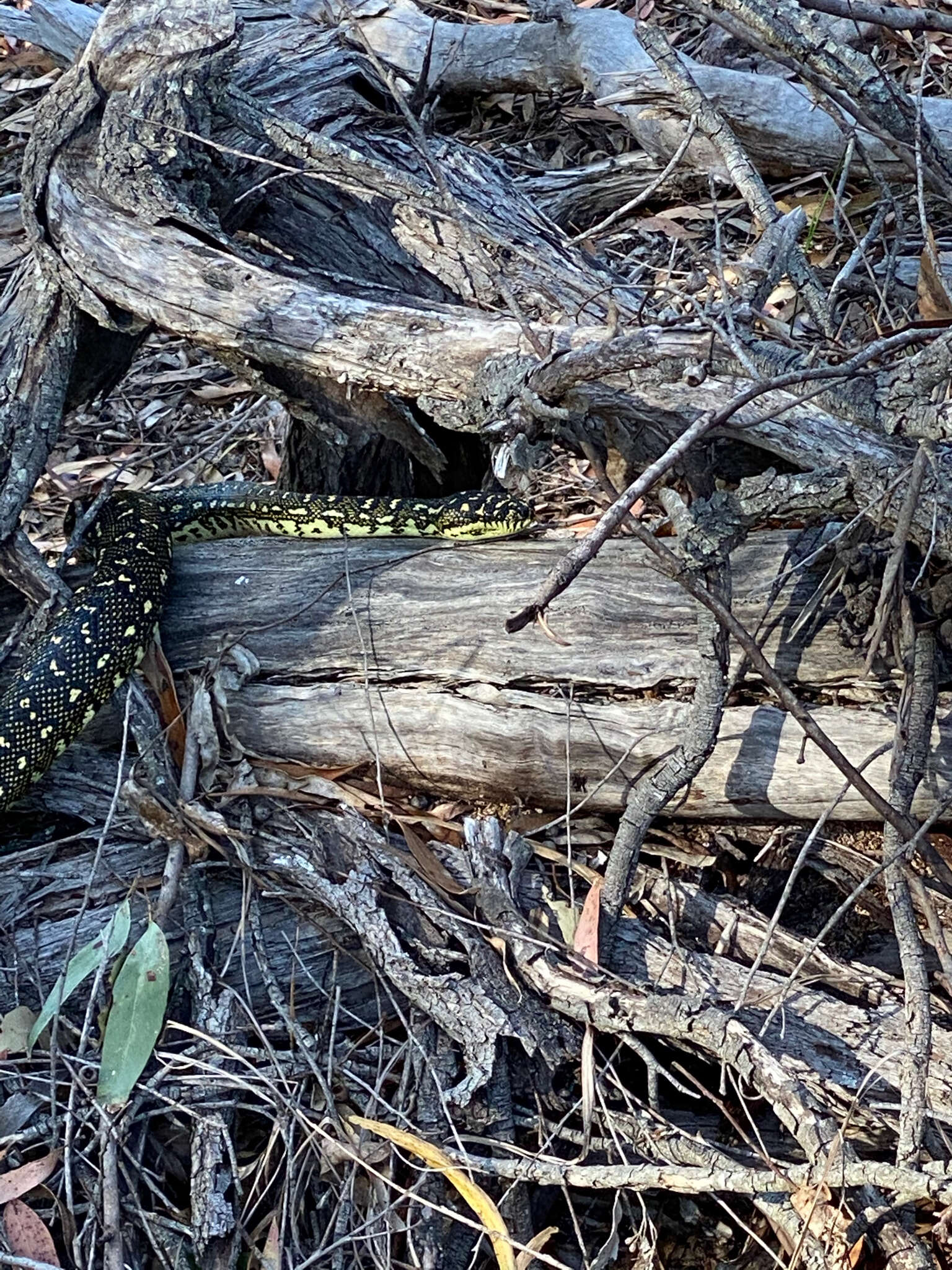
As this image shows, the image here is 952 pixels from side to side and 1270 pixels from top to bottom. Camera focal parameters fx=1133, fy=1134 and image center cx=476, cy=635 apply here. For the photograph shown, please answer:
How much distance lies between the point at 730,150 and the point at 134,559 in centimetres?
261

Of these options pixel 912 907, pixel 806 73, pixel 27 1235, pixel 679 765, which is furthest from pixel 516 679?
pixel 27 1235

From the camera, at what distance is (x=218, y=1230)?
123 inches

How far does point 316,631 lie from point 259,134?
79.6 inches

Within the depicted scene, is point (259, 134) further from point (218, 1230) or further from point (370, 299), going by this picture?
point (218, 1230)

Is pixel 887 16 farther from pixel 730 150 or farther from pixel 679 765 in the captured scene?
pixel 679 765

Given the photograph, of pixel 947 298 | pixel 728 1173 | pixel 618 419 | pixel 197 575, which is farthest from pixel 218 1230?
pixel 947 298

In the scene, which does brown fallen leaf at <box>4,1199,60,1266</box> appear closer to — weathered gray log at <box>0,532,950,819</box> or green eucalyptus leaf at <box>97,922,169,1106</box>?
green eucalyptus leaf at <box>97,922,169,1106</box>

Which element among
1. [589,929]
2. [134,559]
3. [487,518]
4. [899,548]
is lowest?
[589,929]

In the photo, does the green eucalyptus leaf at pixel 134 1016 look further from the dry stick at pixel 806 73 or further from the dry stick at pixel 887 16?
the dry stick at pixel 887 16

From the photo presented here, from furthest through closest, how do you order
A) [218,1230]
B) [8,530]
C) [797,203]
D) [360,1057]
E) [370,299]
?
1. [797,203]
2. [370,299]
3. [8,530]
4. [360,1057]
5. [218,1230]

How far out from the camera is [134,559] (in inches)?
174

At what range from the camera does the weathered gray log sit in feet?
12.7

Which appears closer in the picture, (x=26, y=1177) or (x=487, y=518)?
(x=26, y=1177)

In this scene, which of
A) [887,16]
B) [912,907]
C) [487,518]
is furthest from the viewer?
[487,518]
